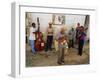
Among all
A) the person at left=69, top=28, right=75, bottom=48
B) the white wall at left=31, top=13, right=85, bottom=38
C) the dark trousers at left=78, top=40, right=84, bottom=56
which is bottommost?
the dark trousers at left=78, top=40, right=84, bottom=56

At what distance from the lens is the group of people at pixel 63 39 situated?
140 centimetres

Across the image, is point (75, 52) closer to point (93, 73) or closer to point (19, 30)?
point (93, 73)

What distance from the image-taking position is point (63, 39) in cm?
147

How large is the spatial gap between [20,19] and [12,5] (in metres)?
0.08

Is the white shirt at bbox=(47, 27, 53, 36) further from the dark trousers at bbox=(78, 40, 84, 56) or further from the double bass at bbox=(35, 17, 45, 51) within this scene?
the dark trousers at bbox=(78, 40, 84, 56)

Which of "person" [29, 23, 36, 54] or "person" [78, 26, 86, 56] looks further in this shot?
"person" [78, 26, 86, 56]

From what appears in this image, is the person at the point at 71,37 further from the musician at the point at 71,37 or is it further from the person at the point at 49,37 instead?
the person at the point at 49,37

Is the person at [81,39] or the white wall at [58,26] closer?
the white wall at [58,26]

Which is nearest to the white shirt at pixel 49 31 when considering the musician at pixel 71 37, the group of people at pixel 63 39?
the group of people at pixel 63 39

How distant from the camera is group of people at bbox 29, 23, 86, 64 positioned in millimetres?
1398

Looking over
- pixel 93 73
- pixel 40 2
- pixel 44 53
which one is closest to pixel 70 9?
pixel 40 2

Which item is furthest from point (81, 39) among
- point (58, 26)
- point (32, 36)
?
point (32, 36)

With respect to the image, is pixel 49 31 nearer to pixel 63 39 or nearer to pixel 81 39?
pixel 63 39

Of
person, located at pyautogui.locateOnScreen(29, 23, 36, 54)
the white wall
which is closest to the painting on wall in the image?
the white wall
